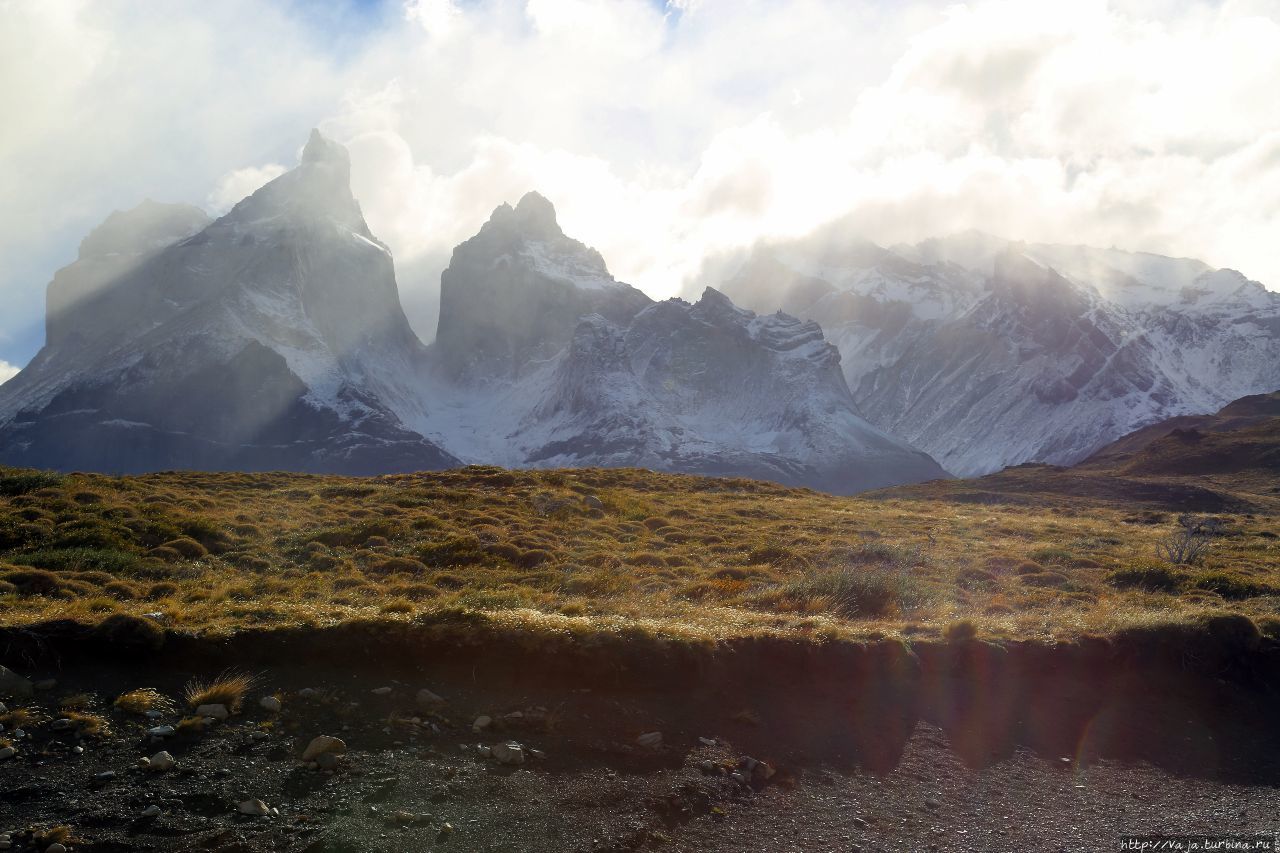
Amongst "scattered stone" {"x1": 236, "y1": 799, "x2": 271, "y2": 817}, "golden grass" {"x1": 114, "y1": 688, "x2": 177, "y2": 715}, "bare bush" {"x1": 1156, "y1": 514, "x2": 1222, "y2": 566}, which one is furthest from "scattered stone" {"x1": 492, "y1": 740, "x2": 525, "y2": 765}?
"bare bush" {"x1": 1156, "y1": 514, "x2": 1222, "y2": 566}

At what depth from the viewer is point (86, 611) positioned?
14391 millimetres

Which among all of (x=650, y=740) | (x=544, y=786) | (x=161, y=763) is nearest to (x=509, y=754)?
(x=544, y=786)

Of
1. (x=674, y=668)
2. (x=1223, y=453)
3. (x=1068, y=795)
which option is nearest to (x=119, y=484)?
(x=674, y=668)

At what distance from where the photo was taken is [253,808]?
31.6 feet

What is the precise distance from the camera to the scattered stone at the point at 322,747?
1092cm

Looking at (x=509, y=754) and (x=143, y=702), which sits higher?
(x=143, y=702)

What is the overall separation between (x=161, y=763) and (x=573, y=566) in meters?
16.3

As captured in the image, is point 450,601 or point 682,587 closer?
point 450,601

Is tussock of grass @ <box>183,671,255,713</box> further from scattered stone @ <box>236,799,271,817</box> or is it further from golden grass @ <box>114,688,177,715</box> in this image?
scattered stone @ <box>236,799,271,817</box>

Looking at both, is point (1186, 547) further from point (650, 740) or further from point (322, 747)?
point (322, 747)

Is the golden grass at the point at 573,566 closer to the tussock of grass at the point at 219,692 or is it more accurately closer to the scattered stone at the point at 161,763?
the tussock of grass at the point at 219,692

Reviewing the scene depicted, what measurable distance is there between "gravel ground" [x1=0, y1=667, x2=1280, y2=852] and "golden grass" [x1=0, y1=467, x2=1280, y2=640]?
159 cm

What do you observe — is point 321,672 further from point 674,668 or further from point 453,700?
point 674,668

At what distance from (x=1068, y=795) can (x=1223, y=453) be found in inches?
4905
